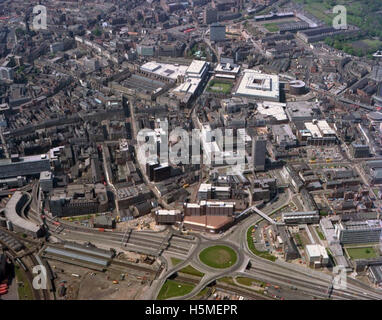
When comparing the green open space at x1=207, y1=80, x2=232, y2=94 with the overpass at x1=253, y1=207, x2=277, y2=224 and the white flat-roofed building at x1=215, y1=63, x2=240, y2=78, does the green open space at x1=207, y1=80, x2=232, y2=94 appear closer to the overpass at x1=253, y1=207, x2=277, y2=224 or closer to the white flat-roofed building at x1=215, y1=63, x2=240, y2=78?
the white flat-roofed building at x1=215, y1=63, x2=240, y2=78

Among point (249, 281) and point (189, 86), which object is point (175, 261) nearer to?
point (249, 281)

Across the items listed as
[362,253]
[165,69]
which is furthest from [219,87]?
[362,253]

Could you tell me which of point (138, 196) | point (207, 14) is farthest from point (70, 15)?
point (138, 196)

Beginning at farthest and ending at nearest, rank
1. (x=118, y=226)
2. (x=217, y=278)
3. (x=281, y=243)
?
(x=118, y=226) → (x=281, y=243) → (x=217, y=278)

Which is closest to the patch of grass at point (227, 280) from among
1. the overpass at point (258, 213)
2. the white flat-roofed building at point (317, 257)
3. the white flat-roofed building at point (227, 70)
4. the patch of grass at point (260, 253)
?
the patch of grass at point (260, 253)

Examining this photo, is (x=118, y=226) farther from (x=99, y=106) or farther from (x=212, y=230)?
(x=99, y=106)

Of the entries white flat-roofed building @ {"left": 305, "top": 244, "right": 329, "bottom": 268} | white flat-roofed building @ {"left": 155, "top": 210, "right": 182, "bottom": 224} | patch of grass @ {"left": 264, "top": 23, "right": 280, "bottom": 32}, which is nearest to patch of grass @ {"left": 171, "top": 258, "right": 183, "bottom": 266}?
white flat-roofed building @ {"left": 155, "top": 210, "right": 182, "bottom": 224}
